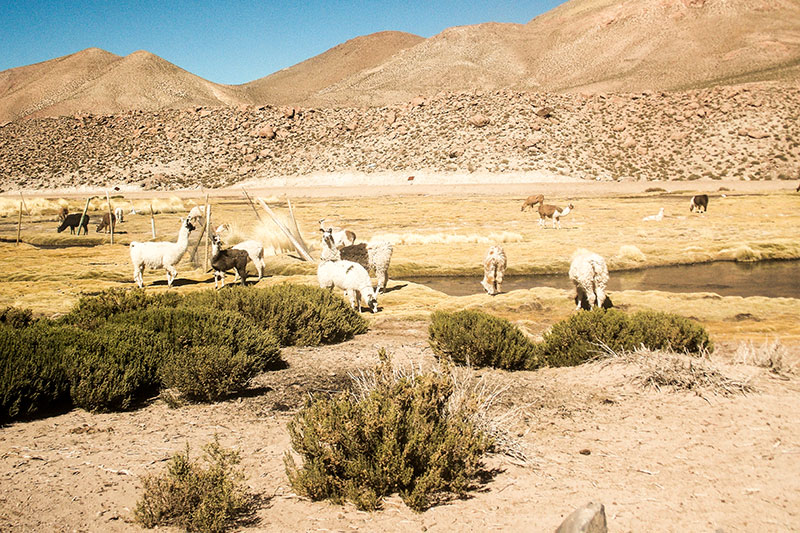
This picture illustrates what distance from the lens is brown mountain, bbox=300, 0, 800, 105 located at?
130 m

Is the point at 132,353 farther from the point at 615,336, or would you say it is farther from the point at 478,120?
the point at 478,120

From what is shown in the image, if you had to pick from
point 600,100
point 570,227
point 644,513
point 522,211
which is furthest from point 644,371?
point 600,100

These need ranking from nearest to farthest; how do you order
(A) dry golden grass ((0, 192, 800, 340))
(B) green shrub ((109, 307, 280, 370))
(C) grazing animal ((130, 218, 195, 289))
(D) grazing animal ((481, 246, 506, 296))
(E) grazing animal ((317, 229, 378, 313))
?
(B) green shrub ((109, 307, 280, 370)) < (E) grazing animal ((317, 229, 378, 313)) < (A) dry golden grass ((0, 192, 800, 340)) < (D) grazing animal ((481, 246, 506, 296)) < (C) grazing animal ((130, 218, 195, 289))

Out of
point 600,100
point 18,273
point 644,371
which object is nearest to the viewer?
point 644,371

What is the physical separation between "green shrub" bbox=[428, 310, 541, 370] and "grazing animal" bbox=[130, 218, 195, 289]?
30.9 feet

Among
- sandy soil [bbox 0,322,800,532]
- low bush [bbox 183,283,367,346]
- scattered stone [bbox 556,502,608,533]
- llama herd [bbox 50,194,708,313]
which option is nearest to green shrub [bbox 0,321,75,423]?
sandy soil [bbox 0,322,800,532]

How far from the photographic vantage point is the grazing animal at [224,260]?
54.7 ft

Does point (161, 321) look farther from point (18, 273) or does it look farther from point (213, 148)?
point (213, 148)

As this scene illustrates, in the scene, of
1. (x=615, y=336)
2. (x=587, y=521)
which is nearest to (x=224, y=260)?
(x=615, y=336)

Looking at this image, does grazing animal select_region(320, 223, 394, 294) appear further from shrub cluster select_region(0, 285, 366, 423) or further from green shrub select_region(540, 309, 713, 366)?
green shrub select_region(540, 309, 713, 366)

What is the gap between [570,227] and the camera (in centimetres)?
3064

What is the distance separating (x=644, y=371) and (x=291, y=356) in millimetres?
5357

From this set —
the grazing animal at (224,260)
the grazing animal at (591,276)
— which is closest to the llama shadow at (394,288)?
the grazing animal at (224,260)

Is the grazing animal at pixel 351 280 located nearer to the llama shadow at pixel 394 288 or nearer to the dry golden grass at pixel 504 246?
the dry golden grass at pixel 504 246
